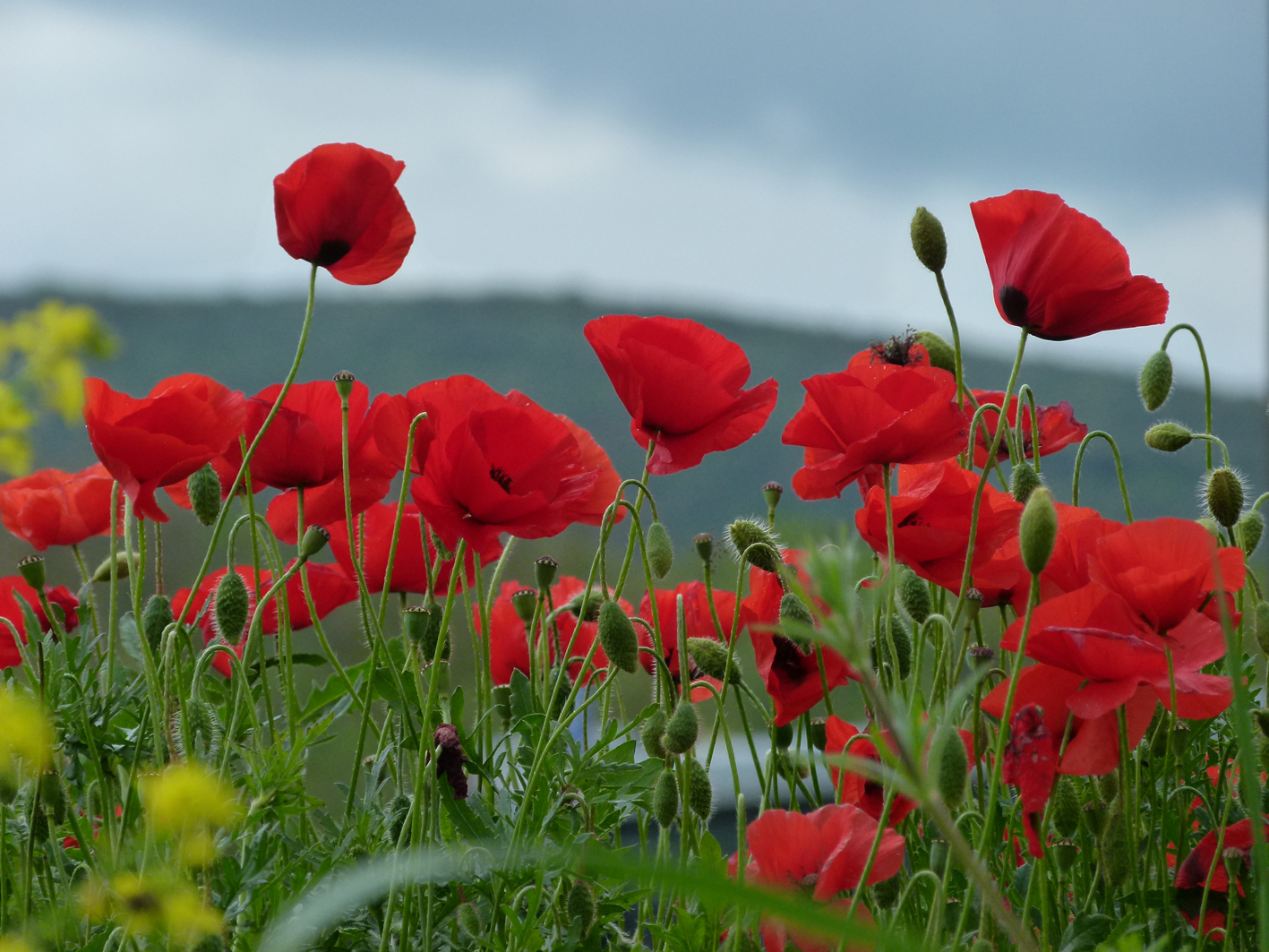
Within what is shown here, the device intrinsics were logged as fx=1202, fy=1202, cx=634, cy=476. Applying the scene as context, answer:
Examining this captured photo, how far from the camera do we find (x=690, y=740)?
30.0 inches

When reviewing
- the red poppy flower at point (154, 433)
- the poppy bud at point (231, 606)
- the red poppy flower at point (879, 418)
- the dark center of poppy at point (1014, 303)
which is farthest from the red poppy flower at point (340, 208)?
the dark center of poppy at point (1014, 303)

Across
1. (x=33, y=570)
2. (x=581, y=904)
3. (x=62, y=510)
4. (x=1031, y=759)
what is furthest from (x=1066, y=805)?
(x=62, y=510)

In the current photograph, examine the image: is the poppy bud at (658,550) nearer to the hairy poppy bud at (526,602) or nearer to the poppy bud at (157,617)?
the hairy poppy bud at (526,602)

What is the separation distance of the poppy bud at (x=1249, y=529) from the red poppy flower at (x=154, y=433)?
0.76 meters

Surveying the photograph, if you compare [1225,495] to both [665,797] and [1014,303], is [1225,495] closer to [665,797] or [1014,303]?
[1014,303]

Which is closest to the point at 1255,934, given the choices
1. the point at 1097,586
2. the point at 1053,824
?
the point at 1053,824

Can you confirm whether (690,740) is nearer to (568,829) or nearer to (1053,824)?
(568,829)

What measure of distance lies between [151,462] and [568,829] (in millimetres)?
391

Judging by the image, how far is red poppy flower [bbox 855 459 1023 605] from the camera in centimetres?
84

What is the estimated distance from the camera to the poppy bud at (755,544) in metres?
0.83

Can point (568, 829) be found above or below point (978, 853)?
below

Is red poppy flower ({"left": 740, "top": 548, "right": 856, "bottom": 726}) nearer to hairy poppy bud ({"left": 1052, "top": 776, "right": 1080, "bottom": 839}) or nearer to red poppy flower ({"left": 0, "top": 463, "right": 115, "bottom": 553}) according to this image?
hairy poppy bud ({"left": 1052, "top": 776, "right": 1080, "bottom": 839})

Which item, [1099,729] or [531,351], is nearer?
[1099,729]

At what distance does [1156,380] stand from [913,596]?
1.17ft
